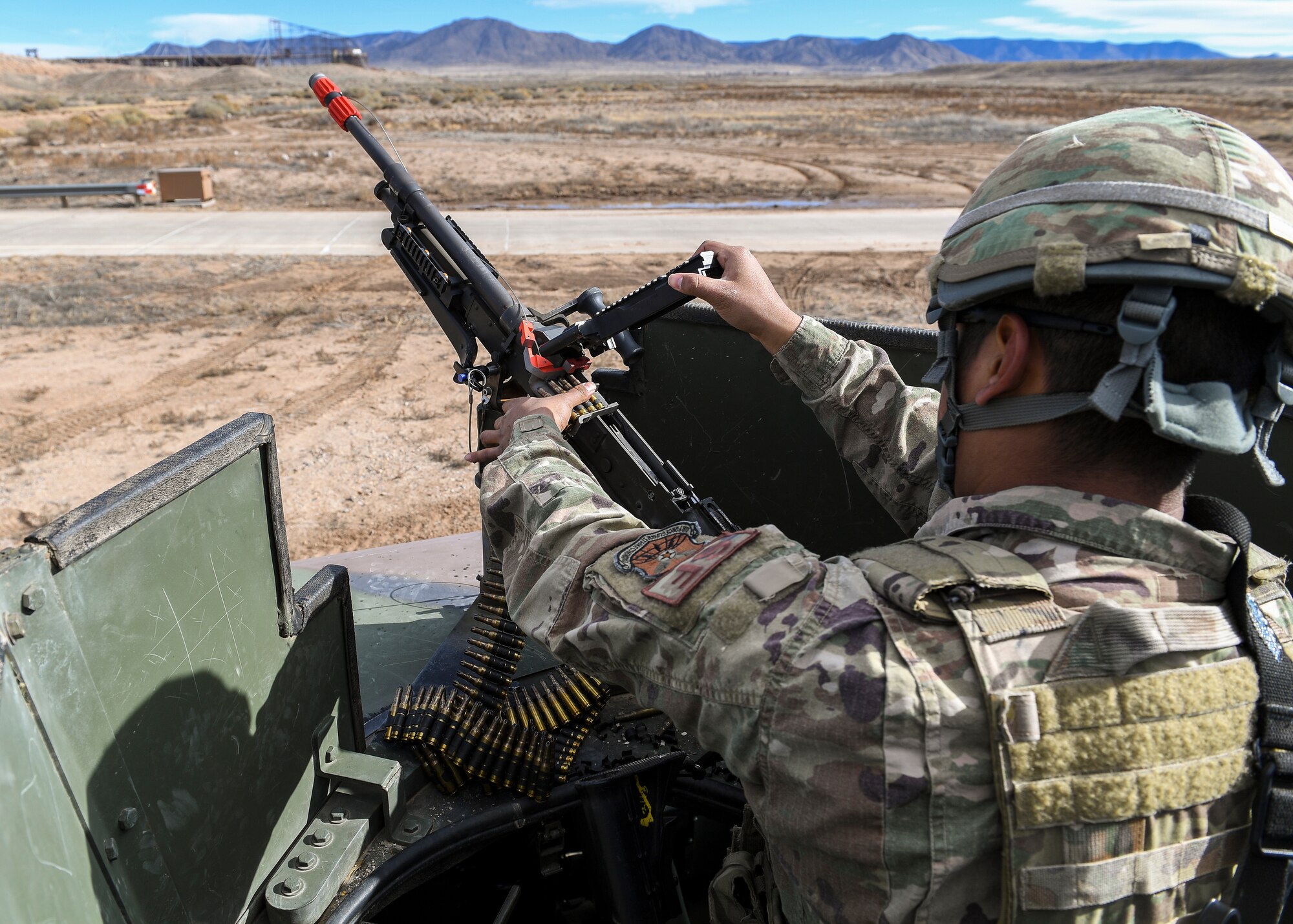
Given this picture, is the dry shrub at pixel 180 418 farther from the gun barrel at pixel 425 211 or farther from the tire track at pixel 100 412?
the gun barrel at pixel 425 211

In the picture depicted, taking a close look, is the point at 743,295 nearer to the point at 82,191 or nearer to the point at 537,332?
the point at 537,332

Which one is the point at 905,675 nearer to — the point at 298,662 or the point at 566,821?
the point at 298,662

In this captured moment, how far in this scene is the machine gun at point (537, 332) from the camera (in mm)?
2557

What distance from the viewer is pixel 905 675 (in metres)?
1.19

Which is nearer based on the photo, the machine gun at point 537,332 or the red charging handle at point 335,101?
the machine gun at point 537,332

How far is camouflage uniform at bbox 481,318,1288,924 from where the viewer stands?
1.19 metres

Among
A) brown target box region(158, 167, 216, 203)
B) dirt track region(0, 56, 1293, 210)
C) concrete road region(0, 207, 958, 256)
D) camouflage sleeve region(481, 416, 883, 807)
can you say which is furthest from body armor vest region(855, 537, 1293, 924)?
brown target box region(158, 167, 216, 203)

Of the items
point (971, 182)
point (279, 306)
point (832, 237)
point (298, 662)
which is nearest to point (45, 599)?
point (298, 662)

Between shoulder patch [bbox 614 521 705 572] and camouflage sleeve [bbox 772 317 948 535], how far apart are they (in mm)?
893

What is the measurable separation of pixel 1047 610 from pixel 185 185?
803 inches

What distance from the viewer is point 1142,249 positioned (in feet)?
4.21

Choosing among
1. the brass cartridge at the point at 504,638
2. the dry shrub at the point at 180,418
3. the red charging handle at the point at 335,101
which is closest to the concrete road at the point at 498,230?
the dry shrub at the point at 180,418

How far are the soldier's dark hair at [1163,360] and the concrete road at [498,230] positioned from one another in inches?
525

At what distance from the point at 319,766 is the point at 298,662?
26 cm
